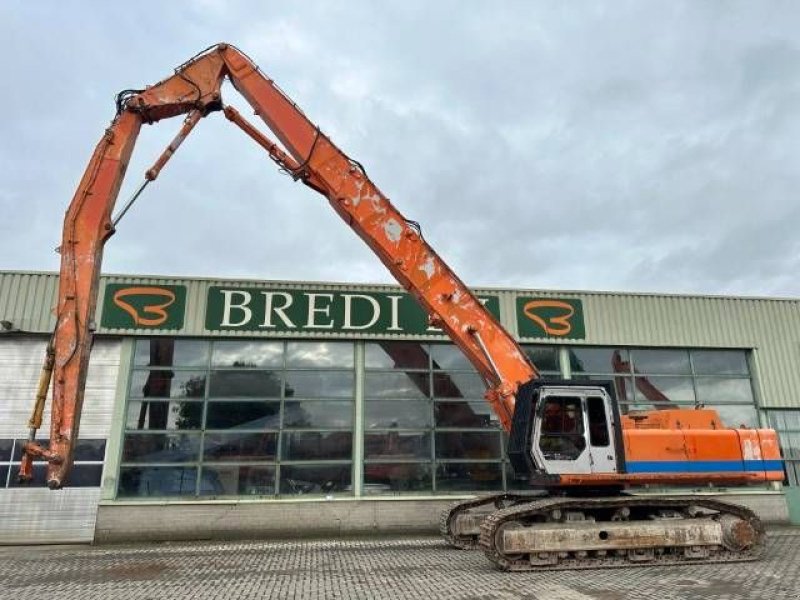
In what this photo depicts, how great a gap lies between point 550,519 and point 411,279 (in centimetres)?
480

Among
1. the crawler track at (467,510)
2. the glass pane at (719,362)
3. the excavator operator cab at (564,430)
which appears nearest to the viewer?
the excavator operator cab at (564,430)

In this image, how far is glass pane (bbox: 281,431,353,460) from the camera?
14602 mm

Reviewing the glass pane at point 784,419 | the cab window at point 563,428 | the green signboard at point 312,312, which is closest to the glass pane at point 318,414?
the green signboard at point 312,312

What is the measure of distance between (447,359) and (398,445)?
8.30ft

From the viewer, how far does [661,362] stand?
1664 cm

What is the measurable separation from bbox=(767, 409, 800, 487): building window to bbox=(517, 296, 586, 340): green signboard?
19.2 ft

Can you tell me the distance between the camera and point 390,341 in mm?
15633

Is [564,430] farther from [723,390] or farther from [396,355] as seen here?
[723,390]

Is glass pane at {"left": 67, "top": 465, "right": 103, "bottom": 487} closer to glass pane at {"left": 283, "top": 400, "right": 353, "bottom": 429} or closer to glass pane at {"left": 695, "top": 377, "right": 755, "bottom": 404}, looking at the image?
glass pane at {"left": 283, "top": 400, "right": 353, "bottom": 429}

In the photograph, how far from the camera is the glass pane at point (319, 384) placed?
15055 millimetres

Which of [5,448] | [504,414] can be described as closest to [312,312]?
[504,414]

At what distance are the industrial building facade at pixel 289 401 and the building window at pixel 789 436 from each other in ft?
0.18

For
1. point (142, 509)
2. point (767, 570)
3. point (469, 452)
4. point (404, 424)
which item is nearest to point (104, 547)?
point (142, 509)

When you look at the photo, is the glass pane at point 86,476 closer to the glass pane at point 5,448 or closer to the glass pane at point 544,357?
the glass pane at point 5,448
